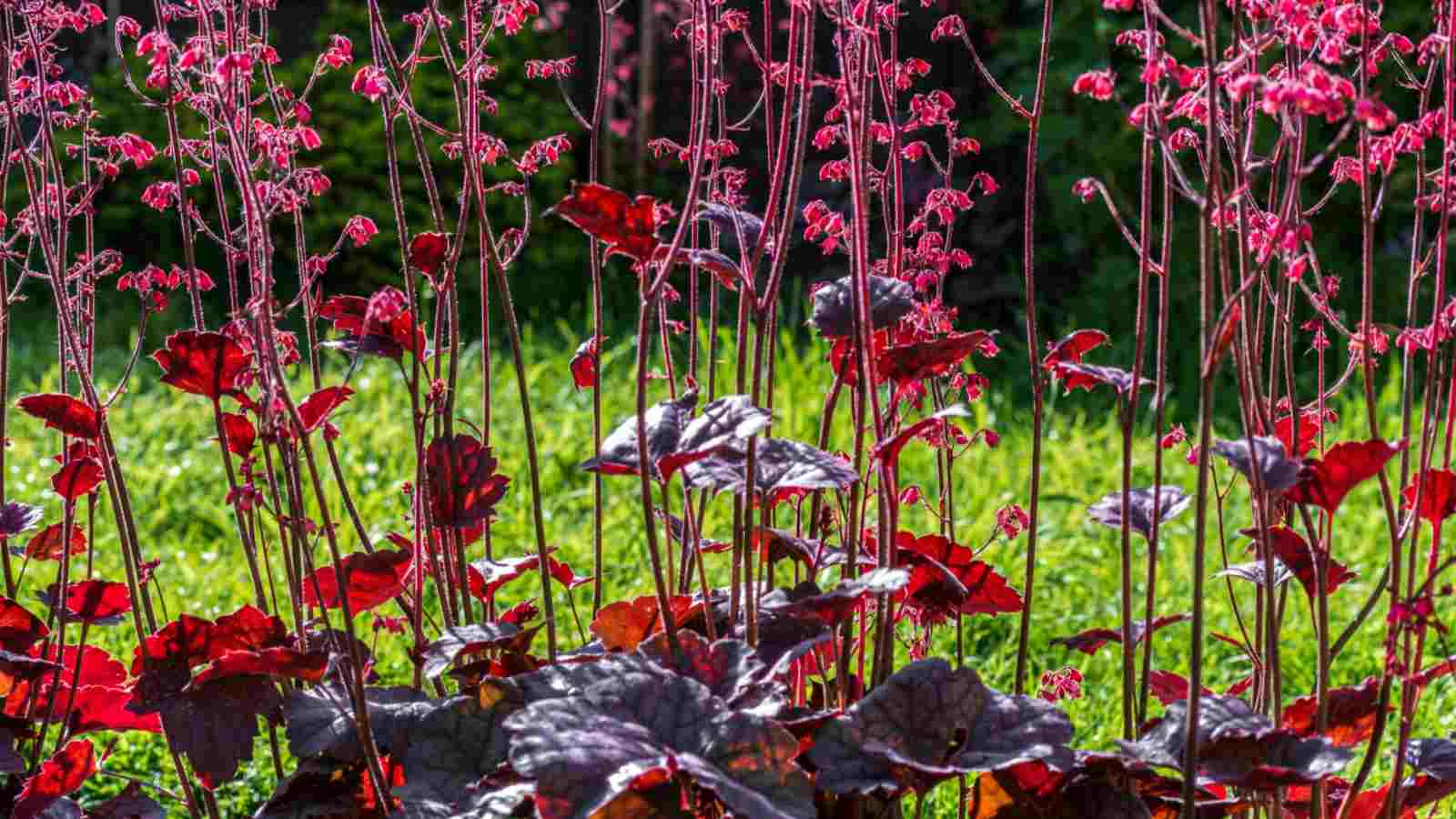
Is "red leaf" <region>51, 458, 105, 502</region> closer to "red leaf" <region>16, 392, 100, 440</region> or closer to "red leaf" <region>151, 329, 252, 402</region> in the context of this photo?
"red leaf" <region>16, 392, 100, 440</region>

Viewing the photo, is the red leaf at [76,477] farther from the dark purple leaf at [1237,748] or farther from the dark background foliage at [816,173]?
the dark background foliage at [816,173]

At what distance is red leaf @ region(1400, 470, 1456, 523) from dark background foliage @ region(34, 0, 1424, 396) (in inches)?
157

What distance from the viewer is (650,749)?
1.41 metres

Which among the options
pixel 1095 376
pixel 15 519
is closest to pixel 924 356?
pixel 1095 376

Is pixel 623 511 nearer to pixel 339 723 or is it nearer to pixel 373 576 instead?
pixel 373 576

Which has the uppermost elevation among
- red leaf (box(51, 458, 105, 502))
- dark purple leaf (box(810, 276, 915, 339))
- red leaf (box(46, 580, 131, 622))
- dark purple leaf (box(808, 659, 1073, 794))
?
dark purple leaf (box(810, 276, 915, 339))

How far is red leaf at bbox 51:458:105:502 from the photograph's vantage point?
1964mm

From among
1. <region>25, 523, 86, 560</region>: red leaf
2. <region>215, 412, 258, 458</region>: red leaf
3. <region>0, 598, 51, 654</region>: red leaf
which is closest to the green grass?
<region>25, 523, 86, 560</region>: red leaf

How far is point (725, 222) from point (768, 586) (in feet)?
1.68

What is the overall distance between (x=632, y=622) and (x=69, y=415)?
698 mm

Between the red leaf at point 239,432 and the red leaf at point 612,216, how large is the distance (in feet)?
2.35

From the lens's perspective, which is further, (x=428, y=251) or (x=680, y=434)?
(x=428, y=251)

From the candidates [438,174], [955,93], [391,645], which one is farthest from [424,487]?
[438,174]

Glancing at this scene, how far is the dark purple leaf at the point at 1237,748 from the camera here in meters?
1.52
